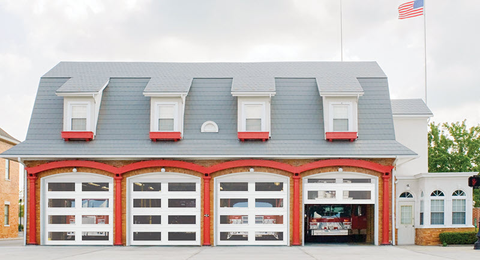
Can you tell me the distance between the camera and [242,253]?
70.9ft

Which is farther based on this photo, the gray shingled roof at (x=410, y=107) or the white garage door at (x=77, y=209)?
the gray shingled roof at (x=410, y=107)

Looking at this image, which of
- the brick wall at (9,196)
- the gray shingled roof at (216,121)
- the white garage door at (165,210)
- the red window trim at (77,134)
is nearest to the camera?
the gray shingled roof at (216,121)

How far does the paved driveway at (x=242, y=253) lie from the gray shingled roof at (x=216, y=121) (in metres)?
3.85

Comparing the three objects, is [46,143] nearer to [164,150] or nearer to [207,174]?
[164,150]

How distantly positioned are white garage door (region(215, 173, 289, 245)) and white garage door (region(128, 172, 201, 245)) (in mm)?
1093

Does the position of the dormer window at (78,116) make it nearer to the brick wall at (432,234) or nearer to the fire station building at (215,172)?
the fire station building at (215,172)

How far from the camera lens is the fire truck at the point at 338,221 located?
91.6ft

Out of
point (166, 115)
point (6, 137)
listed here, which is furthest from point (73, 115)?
point (6, 137)

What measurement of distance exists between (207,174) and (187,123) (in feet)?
8.62

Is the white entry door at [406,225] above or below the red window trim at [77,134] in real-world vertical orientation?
below

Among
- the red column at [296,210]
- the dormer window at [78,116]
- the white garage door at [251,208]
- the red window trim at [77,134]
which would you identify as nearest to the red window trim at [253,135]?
the white garage door at [251,208]

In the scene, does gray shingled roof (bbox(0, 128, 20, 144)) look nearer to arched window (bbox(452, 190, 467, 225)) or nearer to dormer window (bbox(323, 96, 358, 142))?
dormer window (bbox(323, 96, 358, 142))

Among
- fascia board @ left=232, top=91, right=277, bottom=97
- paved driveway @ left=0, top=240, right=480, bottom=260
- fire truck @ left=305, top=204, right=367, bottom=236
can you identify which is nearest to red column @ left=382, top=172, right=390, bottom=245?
paved driveway @ left=0, top=240, right=480, bottom=260

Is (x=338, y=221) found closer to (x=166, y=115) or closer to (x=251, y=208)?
(x=251, y=208)
